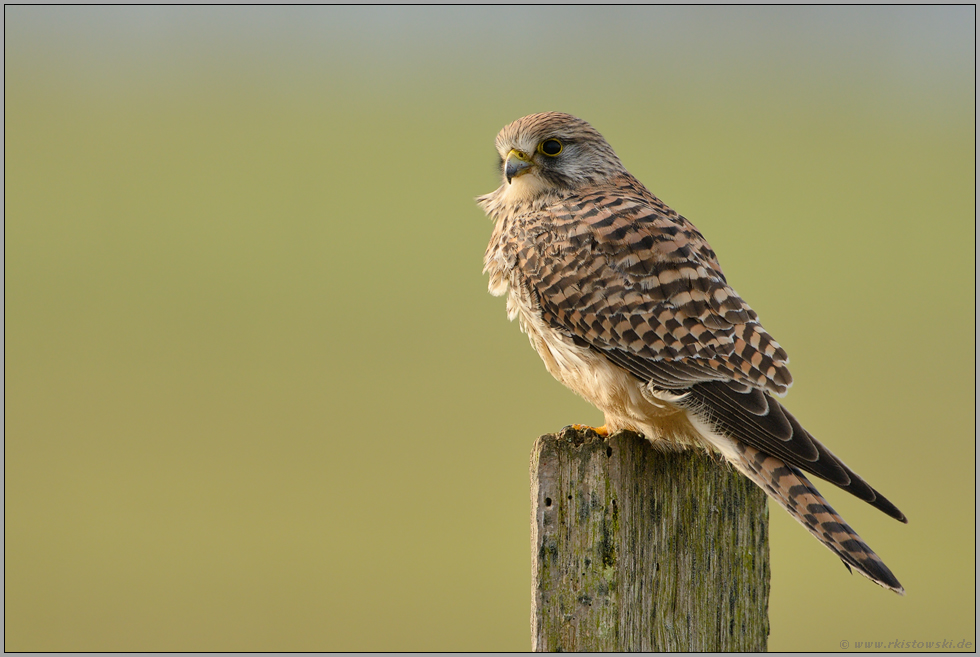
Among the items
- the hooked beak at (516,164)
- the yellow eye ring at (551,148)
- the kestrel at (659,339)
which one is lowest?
the kestrel at (659,339)

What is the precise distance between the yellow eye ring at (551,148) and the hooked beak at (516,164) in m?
0.08

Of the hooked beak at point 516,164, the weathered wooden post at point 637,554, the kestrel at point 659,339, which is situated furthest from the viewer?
the hooked beak at point 516,164

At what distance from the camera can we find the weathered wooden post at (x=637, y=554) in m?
2.37

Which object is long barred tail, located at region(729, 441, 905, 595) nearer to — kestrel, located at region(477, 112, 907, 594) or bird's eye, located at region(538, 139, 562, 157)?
kestrel, located at region(477, 112, 907, 594)

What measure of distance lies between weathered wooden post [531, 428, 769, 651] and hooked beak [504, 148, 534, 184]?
163 centimetres

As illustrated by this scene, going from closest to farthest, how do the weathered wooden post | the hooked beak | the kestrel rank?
1. the weathered wooden post
2. the kestrel
3. the hooked beak

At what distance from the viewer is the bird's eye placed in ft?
12.6

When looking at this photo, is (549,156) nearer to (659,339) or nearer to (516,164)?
(516,164)

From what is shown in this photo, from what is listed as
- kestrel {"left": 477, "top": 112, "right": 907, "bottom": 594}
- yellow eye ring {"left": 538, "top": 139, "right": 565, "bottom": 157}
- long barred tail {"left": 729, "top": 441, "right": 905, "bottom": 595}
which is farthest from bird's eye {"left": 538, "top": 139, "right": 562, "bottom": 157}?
long barred tail {"left": 729, "top": 441, "right": 905, "bottom": 595}

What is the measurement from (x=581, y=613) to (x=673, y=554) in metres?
0.34

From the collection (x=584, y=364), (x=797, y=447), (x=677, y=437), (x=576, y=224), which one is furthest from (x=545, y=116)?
(x=797, y=447)

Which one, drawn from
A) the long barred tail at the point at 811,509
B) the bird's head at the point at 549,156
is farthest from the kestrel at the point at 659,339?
the bird's head at the point at 549,156

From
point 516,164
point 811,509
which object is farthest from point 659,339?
point 516,164

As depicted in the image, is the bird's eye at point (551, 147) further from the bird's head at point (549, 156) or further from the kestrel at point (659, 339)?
the kestrel at point (659, 339)
